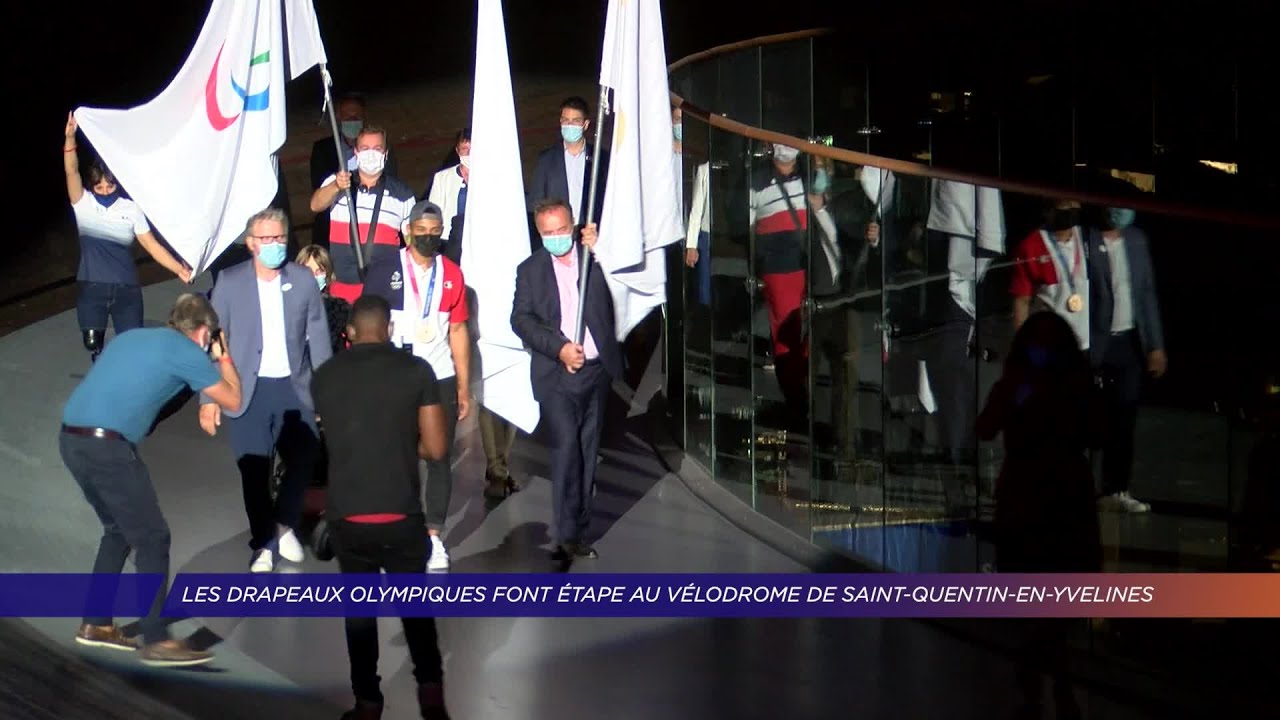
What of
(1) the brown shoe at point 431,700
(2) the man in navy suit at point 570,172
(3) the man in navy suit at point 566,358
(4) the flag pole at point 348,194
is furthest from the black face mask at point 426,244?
(1) the brown shoe at point 431,700

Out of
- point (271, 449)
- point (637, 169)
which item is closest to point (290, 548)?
point (271, 449)

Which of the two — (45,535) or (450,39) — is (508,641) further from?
(450,39)

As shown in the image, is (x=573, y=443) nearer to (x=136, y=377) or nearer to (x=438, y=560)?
(x=438, y=560)

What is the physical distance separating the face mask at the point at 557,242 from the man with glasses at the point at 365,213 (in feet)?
5.40

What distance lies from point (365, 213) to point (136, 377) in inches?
141

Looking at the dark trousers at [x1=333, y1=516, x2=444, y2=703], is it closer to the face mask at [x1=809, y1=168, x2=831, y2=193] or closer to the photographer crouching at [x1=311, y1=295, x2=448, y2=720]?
the photographer crouching at [x1=311, y1=295, x2=448, y2=720]

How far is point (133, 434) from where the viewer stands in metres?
8.22

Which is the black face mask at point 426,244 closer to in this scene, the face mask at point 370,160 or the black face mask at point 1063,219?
the face mask at point 370,160

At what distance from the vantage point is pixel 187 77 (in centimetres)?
1065

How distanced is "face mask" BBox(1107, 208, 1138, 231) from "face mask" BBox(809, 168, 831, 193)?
6.82ft

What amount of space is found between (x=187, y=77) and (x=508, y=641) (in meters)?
4.02

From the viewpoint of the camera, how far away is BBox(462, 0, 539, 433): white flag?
412 inches

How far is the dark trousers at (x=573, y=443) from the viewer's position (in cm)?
990

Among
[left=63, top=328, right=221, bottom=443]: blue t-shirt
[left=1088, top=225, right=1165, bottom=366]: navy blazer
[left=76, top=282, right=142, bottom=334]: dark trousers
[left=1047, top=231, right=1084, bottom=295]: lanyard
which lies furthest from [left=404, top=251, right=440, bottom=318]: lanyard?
[left=1088, top=225, right=1165, bottom=366]: navy blazer
